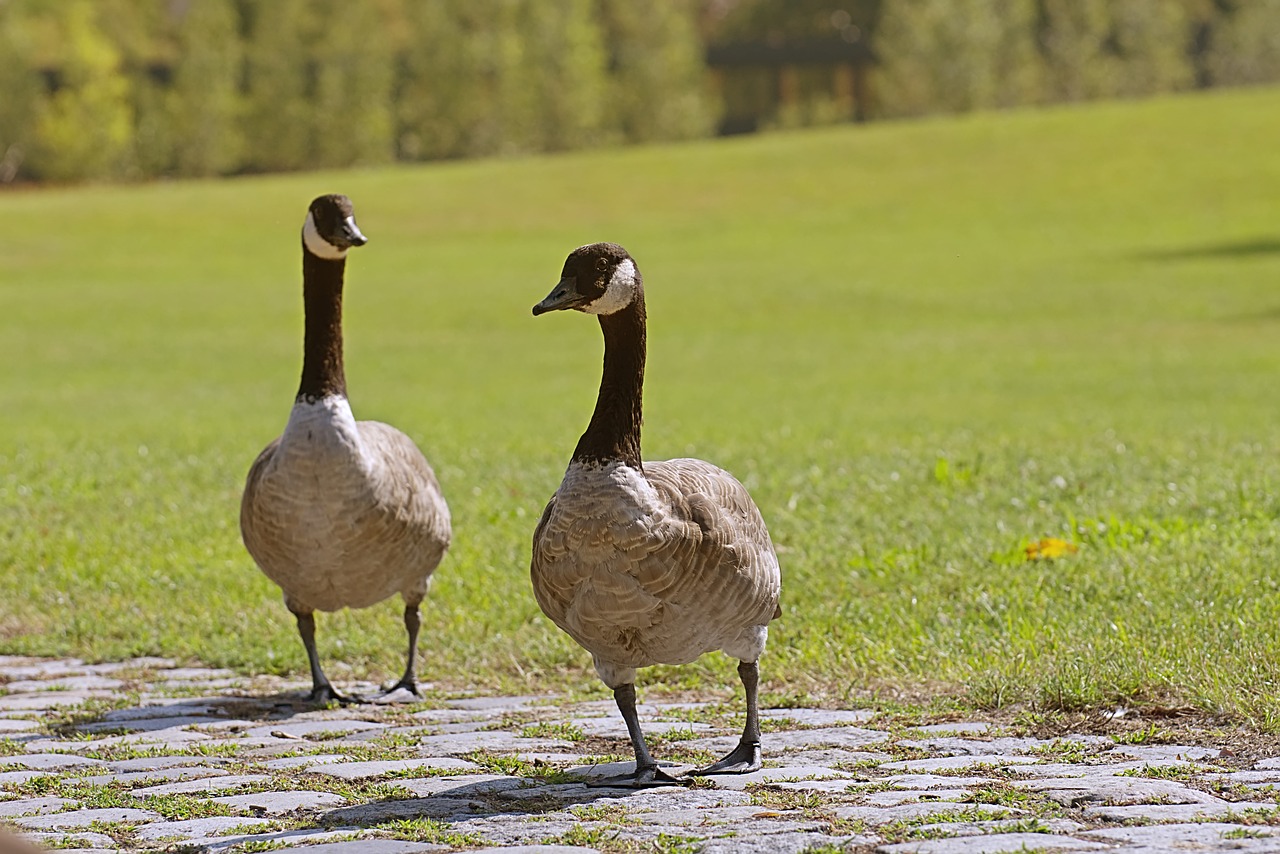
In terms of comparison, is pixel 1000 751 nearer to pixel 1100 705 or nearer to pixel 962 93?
pixel 1100 705

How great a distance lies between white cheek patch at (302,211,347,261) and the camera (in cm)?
721

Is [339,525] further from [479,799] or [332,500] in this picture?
[479,799]

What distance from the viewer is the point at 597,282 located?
5160 mm

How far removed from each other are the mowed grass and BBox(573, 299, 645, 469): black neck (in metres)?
1.94

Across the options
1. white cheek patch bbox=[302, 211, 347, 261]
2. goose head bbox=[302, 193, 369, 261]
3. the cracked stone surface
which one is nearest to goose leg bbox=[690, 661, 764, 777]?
the cracked stone surface

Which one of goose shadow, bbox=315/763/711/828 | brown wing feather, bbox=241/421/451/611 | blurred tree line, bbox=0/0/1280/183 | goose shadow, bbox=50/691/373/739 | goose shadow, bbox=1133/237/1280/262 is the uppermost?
blurred tree line, bbox=0/0/1280/183

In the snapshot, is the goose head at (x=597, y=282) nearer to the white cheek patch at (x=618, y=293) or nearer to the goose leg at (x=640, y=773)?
the white cheek patch at (x=618, y=293)

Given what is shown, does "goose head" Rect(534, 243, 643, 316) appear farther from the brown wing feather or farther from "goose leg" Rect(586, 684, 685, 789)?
the brown wing feather

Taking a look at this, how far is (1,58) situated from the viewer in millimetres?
56625

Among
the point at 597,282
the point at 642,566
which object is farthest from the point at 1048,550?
the point at 597,282

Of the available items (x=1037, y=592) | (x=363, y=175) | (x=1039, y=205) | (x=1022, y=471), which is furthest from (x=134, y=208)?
(x=1037, y=592)

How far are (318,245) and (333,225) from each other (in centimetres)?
17

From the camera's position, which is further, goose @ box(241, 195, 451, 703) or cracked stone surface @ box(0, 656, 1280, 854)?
goose @ box(241, 195, 451, 703)

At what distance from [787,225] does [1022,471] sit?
28225 mm
